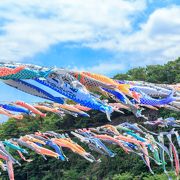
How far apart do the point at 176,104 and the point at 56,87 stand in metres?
2.68

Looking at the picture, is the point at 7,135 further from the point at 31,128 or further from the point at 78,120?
the point at 78,120

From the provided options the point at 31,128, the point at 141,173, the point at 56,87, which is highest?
the point at 31,128

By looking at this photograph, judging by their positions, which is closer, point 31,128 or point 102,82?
point 102,82

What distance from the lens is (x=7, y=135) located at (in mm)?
31469

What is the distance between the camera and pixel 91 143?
12.8 metres

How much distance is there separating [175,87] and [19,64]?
3.55 metres

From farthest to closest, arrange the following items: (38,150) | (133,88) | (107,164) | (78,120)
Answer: (78,120) < (107,164) < (38,150) < (133,88)

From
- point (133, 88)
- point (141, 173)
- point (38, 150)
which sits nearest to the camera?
point (133, 88)

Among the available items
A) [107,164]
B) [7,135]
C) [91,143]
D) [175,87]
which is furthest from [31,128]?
[175,87]

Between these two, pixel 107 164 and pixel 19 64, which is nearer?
pixel 19 64

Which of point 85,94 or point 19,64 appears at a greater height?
point 19,64

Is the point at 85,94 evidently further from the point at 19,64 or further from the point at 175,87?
the point at 175,87

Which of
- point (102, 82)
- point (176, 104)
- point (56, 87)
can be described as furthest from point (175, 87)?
point (56, 87)

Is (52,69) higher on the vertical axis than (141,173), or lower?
higher
